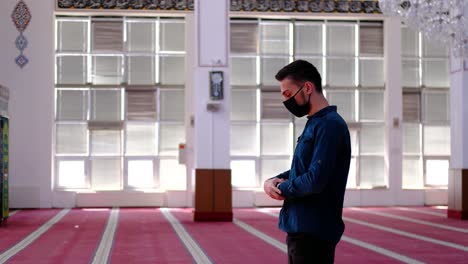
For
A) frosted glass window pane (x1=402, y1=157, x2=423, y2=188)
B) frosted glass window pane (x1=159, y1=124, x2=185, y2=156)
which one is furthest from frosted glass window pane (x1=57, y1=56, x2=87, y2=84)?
frosted glass window pane (x1=402, y1=157, x2=423, y2=188)

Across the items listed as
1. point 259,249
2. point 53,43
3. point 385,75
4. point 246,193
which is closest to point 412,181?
point 385,75

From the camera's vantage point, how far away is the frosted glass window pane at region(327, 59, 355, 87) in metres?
15.5

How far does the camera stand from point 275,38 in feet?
50.1

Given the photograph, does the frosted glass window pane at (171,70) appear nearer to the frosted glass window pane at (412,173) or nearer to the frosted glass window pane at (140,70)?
the frosted glass window pane at (140,70)

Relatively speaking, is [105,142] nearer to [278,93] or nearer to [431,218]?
[278,93]

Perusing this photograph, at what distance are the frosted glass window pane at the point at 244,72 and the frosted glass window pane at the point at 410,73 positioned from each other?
9.65ft

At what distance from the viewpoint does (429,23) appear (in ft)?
32.5

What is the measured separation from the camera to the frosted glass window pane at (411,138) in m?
15.6

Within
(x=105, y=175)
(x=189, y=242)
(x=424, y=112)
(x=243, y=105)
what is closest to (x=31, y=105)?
(x=105, y=175)

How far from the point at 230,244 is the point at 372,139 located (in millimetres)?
7959

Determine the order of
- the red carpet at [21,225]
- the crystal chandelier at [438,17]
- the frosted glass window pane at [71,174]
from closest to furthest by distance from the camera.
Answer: the red carpet at [21,225], the crystal chandelier at [438,17], the frosted glass window pane at [71,174]

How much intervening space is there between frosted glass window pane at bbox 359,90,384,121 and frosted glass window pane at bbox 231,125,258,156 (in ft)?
7.16

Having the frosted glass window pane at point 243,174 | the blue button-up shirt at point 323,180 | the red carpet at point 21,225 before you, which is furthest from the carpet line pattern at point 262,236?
the blue button-up shirt at point 323,180

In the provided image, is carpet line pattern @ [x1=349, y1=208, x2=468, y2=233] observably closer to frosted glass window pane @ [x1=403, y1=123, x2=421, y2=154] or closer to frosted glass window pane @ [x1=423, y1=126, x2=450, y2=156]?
frosted glass window pane @ [x1=403, y1=123, x2=421, y2=154]
